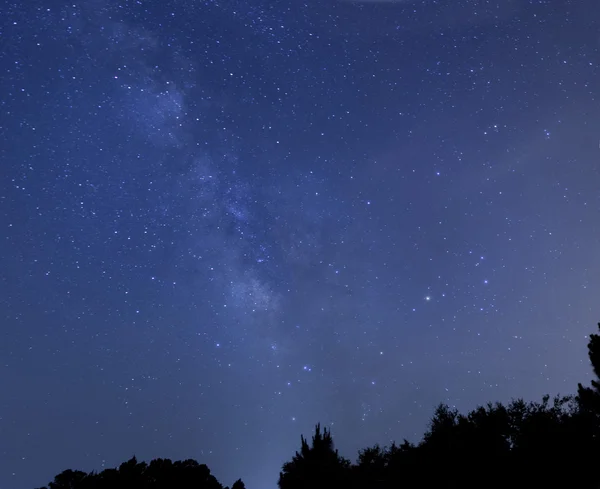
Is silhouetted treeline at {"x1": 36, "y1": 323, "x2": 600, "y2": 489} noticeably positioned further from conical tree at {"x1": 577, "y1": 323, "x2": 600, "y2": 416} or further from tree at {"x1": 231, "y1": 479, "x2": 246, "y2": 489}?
tree at {"x1": 231, "y1": 479, "x2": 246, "y2": 489}

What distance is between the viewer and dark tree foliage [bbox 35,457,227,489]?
38781 mm

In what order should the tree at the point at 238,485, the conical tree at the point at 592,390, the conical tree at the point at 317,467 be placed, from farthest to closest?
the tree at the point at 238,485, the conical tree at the point at 592,390, the conical tree at the point at 317,467

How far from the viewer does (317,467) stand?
17.9 metres

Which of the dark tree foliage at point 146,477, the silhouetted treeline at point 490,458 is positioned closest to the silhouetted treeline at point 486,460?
the silhouetted treeline at point 490,458

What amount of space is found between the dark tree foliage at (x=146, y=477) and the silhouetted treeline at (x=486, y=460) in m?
24.8

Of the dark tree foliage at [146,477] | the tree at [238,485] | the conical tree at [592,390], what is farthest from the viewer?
the tree at [238,485]

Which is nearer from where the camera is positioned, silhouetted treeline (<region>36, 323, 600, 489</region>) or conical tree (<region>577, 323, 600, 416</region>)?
silhouetted treeline (<region>36, 323, 600, 489</region>)

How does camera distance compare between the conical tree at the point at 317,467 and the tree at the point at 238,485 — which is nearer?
the conical tree at the point at 317,467

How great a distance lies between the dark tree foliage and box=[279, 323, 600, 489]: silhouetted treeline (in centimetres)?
2480

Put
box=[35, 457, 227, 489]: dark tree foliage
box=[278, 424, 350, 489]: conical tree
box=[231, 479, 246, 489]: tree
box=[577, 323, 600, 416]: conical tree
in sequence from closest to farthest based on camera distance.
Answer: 1. box=[278, 424, 350, 489]: conical tree
2. box=[577, 323, 600, 416]: conical tree
3. box=[35, 457, 227, 489]: dark tree foliage
4. box=[231, 479, 246, 489]: tree

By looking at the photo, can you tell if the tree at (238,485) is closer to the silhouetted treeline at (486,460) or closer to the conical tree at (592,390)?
the silhouetted treeline at (486,460)

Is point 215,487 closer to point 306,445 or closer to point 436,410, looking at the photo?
point 436,410

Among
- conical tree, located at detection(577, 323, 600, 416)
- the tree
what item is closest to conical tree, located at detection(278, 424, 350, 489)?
conical tree, located at detection(577, 323, 600, 416)

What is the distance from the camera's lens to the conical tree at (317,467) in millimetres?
17523
